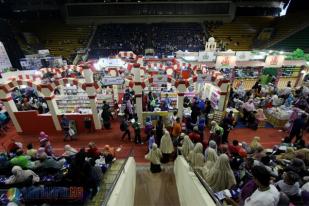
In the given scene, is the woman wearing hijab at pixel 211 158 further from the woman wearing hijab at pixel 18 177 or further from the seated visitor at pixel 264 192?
the woman wearing hijab at pixel 18 177

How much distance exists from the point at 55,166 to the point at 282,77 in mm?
12903

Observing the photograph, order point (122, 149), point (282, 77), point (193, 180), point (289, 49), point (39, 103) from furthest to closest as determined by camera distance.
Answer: point (289, 49) < point (282, 77) < point (39, 103) < point (122, 149) < point (193, 180)

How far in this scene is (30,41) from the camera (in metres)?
23.6

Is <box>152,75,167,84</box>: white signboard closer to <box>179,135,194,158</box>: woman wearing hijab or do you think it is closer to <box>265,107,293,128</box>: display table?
<box>179,135,194,158</box>: woman wearing hijab

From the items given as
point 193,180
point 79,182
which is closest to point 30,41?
point 79,182

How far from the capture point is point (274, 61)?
11359 millimetres

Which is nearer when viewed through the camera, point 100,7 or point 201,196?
point 201,196

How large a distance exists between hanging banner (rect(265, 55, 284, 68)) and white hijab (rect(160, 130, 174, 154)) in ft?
27.0

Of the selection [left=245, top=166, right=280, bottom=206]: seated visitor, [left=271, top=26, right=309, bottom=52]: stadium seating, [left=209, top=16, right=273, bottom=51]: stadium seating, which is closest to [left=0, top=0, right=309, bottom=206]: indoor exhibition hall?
[left=245, top=166, right=280, bottom=206]: seated visitor

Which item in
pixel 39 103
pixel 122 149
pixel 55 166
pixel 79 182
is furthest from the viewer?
pixel 39 103

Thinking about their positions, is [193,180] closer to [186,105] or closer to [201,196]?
[201,196]

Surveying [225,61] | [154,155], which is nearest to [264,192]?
[154,155]

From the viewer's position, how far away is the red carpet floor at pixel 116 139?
8086 millimetres

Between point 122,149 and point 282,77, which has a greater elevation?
point 282,77
